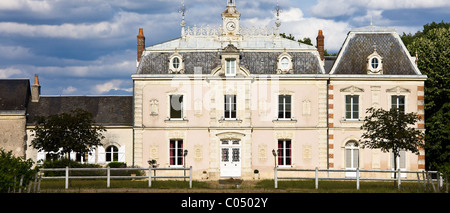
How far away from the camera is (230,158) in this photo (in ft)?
121

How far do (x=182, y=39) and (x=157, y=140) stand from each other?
6.29 m

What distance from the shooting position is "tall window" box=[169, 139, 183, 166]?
37094mm

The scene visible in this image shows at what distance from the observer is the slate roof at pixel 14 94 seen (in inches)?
1549

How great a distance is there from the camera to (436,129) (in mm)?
39406

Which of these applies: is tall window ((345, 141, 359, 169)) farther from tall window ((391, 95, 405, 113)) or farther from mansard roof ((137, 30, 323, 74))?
mansard roof ((137, 30, 323, 74))

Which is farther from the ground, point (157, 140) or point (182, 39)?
point (182, 39)

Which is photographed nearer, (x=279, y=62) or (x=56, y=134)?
(x=56, y=134)

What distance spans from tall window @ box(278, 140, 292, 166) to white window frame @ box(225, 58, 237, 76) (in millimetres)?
4727

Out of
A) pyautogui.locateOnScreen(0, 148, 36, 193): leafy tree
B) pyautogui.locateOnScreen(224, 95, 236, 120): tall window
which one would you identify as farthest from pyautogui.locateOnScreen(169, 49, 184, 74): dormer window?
pyautogui.locateOnScreen(0, 148, 36, 193): leafy tree

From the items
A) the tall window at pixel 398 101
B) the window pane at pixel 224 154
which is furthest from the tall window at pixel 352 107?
the window pane at pixel 224 154

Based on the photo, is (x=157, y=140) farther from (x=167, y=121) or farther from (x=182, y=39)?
(x=182, y=39)

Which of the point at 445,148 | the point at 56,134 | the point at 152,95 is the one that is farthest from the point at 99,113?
the point at 445,148

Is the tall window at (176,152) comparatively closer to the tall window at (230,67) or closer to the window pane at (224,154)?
the window pane at (224,154)

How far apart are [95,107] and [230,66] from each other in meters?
9.12
